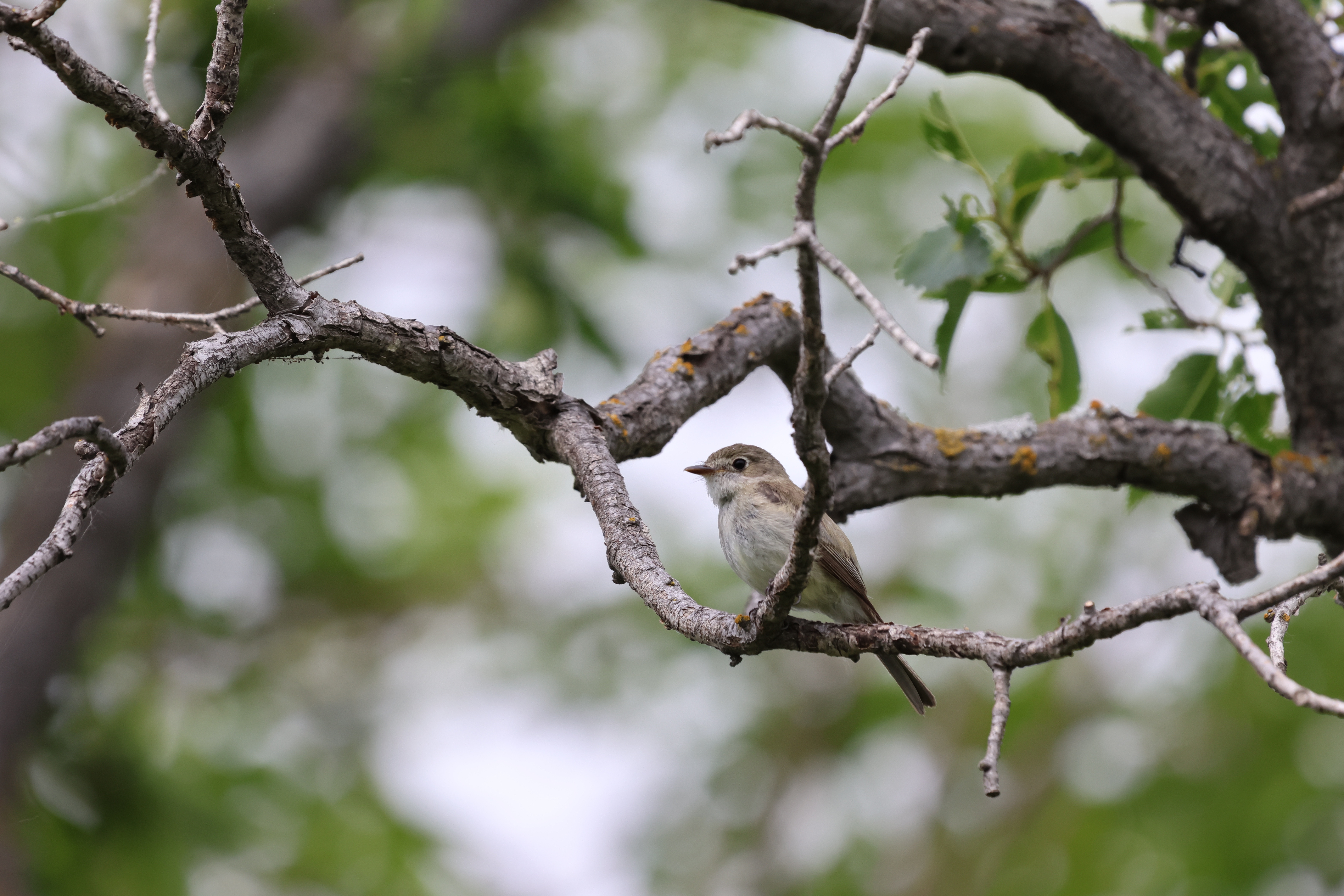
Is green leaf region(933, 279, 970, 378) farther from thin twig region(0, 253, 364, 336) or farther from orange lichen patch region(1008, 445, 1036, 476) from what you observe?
thin twig region(0, 253, 364, 336)

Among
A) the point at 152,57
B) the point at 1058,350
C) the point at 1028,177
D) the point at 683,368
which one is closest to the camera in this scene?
the point at 152,57

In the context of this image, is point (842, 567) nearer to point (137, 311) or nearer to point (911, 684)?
point (911, 684)

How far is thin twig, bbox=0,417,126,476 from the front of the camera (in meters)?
1.34

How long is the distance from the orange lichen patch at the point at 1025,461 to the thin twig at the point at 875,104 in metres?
2.31

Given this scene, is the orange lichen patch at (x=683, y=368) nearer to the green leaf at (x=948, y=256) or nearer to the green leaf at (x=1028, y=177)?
the green leaf at (x=948, y=256)

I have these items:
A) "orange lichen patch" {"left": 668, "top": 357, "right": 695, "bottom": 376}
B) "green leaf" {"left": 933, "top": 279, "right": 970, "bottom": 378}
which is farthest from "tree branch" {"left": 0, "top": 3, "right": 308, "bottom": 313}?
"green leaf" {"left": 933, "top": 279, "right": 970, "bottom": 378}

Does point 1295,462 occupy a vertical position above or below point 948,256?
below

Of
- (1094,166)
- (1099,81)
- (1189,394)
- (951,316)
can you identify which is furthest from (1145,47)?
(1189,394)

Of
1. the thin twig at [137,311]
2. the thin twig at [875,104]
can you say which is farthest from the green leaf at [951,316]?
the thin twig at [137,311]

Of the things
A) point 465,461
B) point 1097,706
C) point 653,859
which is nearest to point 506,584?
point 465,461

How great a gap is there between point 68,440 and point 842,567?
268cm

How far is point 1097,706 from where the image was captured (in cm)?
969

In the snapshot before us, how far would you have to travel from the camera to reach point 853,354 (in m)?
1.72

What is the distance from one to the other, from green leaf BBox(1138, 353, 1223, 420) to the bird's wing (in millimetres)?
1757
